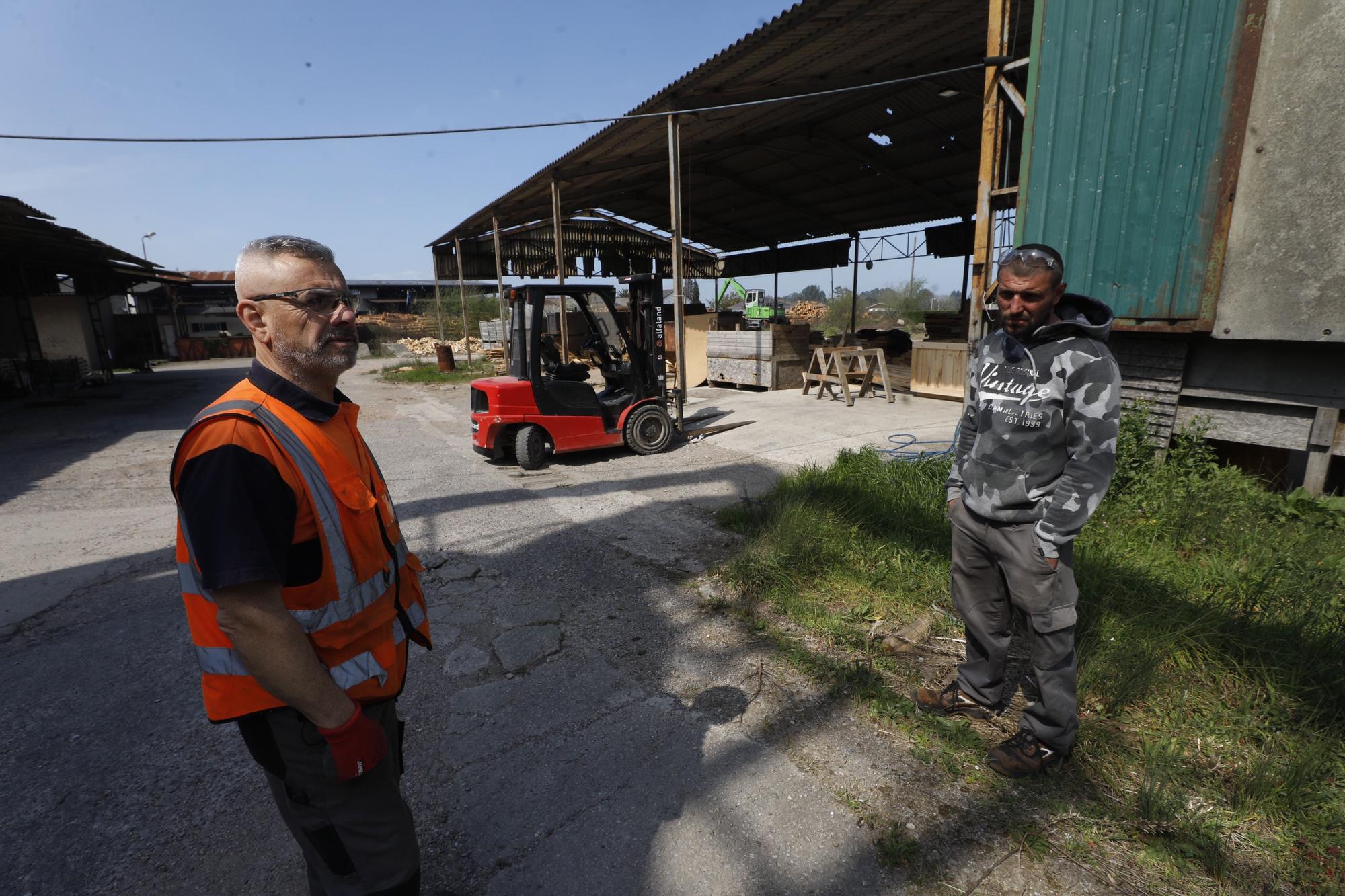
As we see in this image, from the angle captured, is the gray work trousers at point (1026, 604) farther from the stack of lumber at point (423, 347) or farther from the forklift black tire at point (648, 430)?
the stack of lumber at point (423, 347)

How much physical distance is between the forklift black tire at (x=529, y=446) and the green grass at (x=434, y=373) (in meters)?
10.6

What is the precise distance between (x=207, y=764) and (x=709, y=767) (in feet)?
7.12

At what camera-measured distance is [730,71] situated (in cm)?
741

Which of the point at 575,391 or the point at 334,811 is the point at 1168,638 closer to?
the point at 334,811

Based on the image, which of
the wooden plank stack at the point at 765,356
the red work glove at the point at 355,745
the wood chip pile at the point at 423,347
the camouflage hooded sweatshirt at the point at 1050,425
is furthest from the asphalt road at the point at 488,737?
the wood chip pile at the point at 423,347

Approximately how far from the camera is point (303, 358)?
149 cm

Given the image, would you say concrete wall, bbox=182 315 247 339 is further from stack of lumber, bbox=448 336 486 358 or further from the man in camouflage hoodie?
the man in camouflage hoodie

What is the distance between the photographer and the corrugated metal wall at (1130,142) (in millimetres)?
4090

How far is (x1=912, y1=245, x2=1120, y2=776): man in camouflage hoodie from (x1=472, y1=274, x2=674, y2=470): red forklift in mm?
5287

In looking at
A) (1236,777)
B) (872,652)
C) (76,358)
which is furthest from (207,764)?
(76,358)

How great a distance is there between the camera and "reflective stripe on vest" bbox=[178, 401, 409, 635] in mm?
1344

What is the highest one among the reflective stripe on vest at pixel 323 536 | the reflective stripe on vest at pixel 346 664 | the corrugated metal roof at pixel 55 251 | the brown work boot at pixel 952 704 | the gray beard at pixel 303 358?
the corrugated metal roof at pixel 55 251

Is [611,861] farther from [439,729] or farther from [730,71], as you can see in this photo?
[730,71]

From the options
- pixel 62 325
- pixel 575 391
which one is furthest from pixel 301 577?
pixel 62 325
